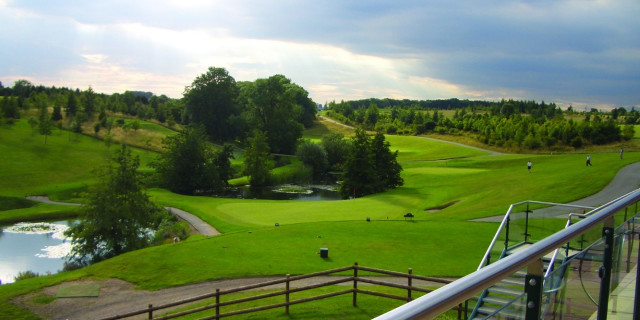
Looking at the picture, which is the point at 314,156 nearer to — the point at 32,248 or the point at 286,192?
the point at 286,192

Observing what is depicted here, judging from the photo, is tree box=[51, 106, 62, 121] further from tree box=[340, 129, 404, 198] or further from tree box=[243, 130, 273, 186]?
tree box=[340, 129, 404, 198]

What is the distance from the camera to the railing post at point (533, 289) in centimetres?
235

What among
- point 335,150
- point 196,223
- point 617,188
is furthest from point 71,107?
point 617,188

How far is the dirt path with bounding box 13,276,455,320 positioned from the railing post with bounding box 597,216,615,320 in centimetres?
1506

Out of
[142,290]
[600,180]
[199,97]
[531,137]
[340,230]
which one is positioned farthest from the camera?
[199,97]

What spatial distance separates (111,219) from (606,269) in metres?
33.4

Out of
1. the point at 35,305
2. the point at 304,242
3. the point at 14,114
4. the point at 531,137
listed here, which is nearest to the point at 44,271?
the point at 35,305

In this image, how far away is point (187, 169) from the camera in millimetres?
66062

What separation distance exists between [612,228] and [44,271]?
34.2 metres

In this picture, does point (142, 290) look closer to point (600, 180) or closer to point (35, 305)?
point (35, 305)

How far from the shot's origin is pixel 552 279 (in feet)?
8.63

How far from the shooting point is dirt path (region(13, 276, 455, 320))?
1777cm

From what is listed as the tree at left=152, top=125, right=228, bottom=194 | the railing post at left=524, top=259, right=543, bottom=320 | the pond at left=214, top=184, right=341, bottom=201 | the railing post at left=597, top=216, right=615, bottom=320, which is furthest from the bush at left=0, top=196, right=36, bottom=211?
the railing post at left=524, top=259, right=543, bottom=320

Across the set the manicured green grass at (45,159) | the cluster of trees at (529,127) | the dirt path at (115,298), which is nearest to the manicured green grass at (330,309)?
the dirt path at (115,298)
